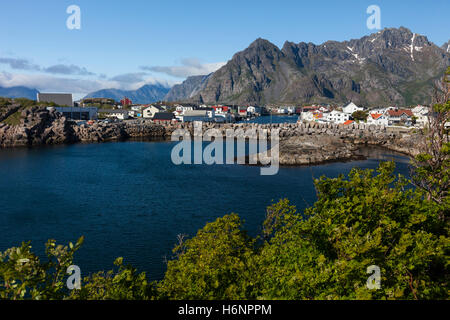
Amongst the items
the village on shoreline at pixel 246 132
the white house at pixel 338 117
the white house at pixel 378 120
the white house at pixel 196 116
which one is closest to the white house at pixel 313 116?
the village on shoreline at pixel 246 132

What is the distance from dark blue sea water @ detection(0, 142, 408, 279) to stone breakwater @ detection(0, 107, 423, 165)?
25.9ft

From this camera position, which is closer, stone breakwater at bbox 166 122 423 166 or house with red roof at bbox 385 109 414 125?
stone breakwater at bbox 166 122 423 166

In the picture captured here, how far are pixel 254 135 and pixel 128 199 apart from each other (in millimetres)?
73790

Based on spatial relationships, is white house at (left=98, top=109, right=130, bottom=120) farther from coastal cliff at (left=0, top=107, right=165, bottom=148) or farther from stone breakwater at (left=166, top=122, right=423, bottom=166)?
stone breakwater at (left=166, top=122, right=423, bottom=166)

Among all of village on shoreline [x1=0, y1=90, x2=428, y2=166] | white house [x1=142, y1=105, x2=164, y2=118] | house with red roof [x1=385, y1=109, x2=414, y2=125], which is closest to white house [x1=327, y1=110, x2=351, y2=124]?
village on shoreline [x1=0, y1=90, x2=428, y2=166]

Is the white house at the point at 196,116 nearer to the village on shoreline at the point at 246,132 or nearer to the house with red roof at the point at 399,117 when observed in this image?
the village on shoreline at the point at 246,132

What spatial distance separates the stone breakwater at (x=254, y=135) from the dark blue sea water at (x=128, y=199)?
788 centimetres

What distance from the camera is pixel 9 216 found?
3500 cm

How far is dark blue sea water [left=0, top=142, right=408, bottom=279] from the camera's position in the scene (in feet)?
94.0

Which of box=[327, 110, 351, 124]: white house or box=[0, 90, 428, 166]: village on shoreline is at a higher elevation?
box=[327, 110, 351, 124]: white house

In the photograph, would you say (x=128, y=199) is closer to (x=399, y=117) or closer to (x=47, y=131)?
(x=47, y=131)
